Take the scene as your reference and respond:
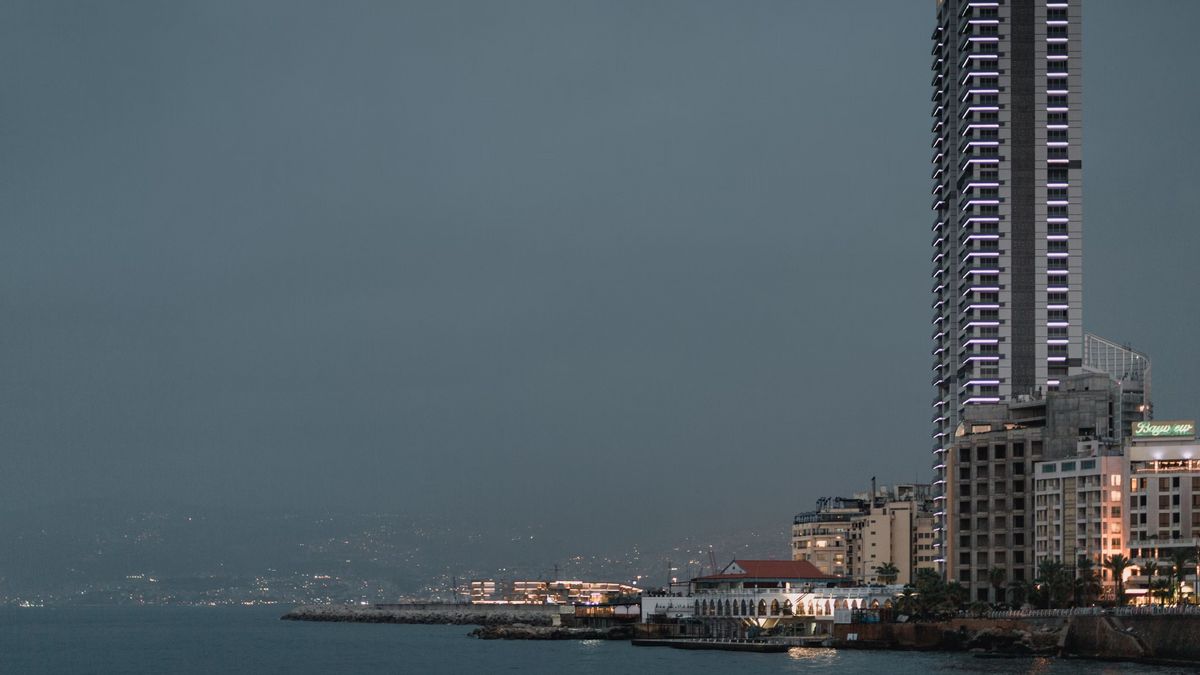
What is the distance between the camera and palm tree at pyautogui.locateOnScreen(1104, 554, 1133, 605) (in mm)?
160988

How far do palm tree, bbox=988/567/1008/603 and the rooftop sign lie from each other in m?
23.5

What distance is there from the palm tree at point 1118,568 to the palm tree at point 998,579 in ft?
60.8

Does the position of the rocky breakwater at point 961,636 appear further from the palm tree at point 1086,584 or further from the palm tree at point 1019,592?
the palm tree at point 1019,592

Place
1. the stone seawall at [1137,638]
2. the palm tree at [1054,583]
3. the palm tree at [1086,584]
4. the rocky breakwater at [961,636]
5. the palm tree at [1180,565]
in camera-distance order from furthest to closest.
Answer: the palm tree at [1086,584] < the palm tree at [1054,583] < the rocky breakwater at [961,636] < the palm tree at [1180,565] < the stone seawall at [1137,638]

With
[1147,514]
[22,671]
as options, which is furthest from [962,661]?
[22,671]

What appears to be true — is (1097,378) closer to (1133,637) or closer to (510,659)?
(1133,637)

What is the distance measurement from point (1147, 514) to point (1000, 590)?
25.1m

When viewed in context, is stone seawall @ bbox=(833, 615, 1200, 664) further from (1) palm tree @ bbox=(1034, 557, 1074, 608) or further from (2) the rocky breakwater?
(1) palm tree @ bbox=(1034, 557, 1074, 608)

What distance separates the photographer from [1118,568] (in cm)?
16112

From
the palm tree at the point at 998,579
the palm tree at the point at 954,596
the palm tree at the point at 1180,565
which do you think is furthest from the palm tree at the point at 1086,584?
the palm tree at the point at 998,579

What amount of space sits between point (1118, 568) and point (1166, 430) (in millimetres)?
22732

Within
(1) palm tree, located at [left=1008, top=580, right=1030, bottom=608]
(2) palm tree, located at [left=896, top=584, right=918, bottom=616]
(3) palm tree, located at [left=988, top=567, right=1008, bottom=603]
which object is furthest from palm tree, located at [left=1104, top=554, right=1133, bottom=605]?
(2) palm tree, located at [left=896, top=584, right=918, bottom=616]

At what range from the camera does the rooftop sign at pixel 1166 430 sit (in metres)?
176

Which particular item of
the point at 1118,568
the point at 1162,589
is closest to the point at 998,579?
the point at 1118,568
